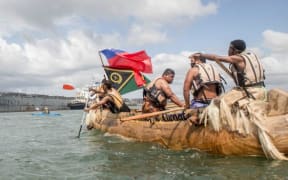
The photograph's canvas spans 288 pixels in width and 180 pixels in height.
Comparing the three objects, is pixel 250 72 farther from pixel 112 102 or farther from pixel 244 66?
pixel 112 102

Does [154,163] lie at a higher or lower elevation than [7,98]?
lower

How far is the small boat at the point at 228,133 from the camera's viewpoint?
7.14 m

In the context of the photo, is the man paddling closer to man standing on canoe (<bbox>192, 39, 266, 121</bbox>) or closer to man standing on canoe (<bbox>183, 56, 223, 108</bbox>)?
man standing on canoe (<bbox>183, 56, 223, 108</bbox>)

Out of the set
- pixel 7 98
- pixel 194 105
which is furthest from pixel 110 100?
pixel 7 98

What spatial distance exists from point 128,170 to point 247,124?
261cm

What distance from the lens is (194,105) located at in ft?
31.2

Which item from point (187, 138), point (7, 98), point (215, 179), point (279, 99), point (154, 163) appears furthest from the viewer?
point (7, 98)

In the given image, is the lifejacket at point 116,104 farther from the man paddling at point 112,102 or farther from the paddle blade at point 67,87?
the paddle blade at point 67,87

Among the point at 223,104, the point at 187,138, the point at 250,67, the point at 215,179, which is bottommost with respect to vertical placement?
the point at 215,179

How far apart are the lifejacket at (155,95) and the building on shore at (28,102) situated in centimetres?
12134

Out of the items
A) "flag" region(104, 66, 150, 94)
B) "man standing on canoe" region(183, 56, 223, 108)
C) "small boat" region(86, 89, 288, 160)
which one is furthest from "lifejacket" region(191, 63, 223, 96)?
"flag" region(104, 66, 150, 94)

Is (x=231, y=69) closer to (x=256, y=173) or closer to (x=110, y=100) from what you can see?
(x=256, y=173)

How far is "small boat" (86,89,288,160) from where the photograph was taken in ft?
23.4

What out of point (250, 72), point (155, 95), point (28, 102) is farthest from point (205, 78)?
point (28, 102)
